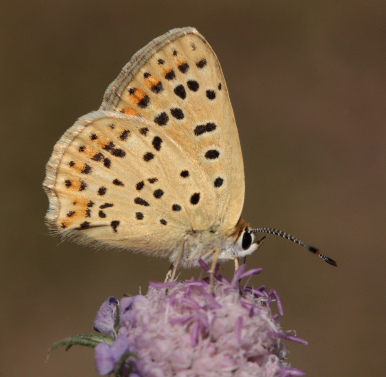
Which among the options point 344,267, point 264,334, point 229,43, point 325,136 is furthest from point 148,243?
point 229,43

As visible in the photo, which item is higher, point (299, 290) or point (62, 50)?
point (62, 50)

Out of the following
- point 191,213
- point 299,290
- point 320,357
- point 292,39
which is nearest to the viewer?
point 191,213

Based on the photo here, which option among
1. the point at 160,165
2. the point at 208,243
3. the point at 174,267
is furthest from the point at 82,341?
the point at 160,165

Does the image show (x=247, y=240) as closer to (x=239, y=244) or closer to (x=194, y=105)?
(x=239, y=244)

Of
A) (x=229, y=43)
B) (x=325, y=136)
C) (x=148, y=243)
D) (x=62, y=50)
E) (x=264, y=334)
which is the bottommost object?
(x=264, y=334)

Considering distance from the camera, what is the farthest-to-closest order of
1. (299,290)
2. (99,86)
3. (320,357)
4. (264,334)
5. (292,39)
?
(292,39) → (99,86) → (299,290) → (320,357) → (264,334)

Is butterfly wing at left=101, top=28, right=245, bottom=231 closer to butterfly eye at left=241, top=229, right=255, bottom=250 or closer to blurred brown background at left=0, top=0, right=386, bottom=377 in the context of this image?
butterfly eye at left=241, top=229, right=255, bottom=250

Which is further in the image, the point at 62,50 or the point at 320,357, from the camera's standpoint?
the point at 62,50

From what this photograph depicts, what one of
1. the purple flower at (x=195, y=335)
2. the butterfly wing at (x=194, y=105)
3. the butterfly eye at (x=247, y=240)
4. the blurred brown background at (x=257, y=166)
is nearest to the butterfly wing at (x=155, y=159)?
the butterfly wing at (x=194, y=105)

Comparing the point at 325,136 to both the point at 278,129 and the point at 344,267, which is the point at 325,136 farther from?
the point at 344,267
